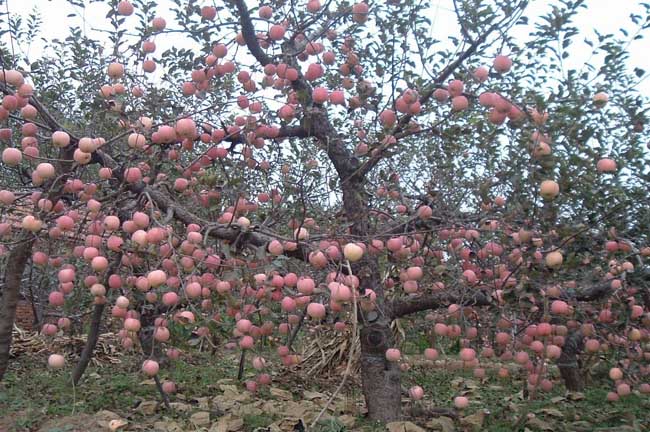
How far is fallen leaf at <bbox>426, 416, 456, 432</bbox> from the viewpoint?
12.1 feet

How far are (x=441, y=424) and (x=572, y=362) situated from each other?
155 centimetres

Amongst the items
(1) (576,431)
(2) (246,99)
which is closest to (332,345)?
(1) (576,431)

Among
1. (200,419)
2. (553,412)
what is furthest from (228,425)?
(553,412)

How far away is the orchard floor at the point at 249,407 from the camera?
3.62 meters

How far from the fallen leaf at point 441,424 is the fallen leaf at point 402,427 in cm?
35

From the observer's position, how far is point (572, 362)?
185 inches

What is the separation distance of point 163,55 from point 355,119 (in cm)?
131

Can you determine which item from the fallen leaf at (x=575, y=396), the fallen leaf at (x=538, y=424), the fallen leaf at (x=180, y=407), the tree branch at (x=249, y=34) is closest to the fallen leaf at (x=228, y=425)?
the fallen leaf at (x=180, y=407)

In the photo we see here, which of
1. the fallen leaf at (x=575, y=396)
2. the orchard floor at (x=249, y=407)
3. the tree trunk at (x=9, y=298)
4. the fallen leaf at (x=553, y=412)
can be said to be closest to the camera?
the orchard floor at (x=249, y=407)

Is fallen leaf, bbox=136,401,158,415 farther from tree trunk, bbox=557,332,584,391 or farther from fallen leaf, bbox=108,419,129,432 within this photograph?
tree trunk, bbox=557,332,584,391

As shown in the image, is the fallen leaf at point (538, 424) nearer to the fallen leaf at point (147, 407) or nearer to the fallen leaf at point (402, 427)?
the fallen leaf at point (402, 427)

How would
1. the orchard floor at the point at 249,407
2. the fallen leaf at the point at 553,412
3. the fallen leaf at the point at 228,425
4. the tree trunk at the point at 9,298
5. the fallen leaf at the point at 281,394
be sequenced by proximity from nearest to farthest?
the fallen leaf at the point at 228,425, the orchard floor at the point at 249,407, the tree trunk at the point at 9,298, the fallen leaf at the point at 553,412, the fallen leaf at the point at 281,394

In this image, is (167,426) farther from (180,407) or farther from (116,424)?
(180,407)

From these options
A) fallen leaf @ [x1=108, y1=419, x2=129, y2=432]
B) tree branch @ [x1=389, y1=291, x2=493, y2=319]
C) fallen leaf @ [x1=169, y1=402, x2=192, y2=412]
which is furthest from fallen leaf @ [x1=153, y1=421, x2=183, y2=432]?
tree branch @ [x1=389, y1=291, x2=493, y2=319]
